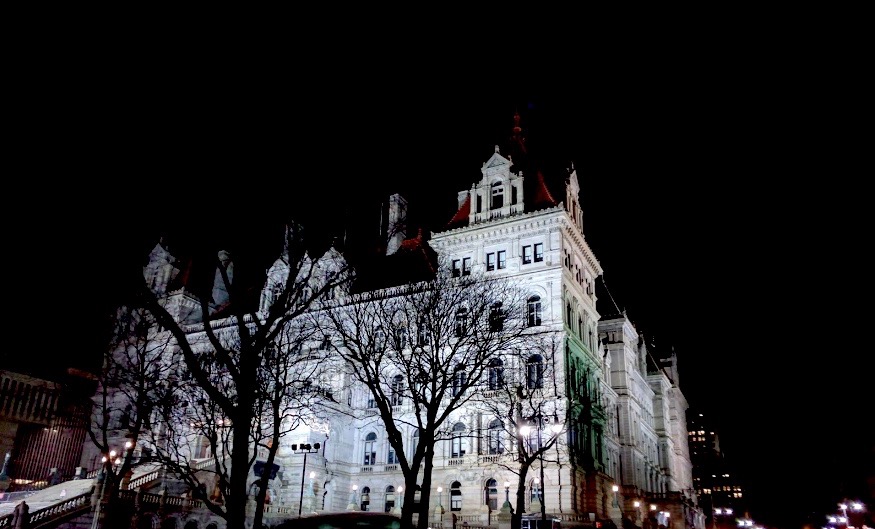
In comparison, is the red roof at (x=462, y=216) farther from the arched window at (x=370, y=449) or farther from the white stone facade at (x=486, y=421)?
the arched window at (x=370, y=449)

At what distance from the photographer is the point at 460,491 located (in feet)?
141

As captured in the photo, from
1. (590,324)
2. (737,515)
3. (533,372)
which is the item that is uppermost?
(590,324)

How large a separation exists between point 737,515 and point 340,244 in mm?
176956

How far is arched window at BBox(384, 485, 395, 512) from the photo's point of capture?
45.8 m

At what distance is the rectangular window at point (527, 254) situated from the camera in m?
46.2

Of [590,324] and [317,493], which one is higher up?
[590,324]

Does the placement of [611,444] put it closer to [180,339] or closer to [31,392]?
[180,339]

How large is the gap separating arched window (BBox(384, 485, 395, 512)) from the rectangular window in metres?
19.6

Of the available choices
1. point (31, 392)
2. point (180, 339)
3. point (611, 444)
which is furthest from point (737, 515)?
point (180, 339)

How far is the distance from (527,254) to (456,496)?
18.1 meters

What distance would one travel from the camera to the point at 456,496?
4328cm

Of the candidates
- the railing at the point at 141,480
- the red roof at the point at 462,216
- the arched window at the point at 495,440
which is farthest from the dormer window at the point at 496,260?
the railing at the point at 141,480

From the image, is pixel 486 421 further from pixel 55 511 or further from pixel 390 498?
pixel 55 511

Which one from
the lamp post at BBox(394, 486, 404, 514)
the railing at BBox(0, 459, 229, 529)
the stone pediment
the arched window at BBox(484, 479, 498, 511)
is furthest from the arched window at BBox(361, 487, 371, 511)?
the stone pediment
